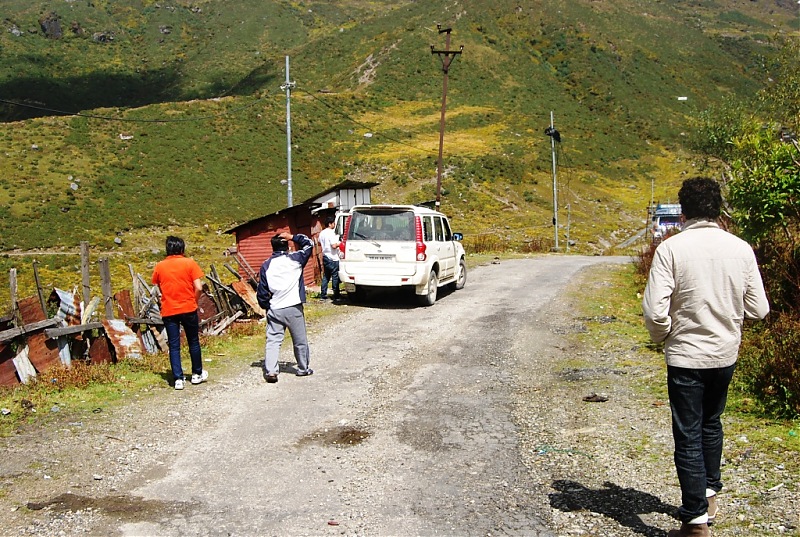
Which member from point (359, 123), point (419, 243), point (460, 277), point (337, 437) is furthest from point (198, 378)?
point (359, 123)

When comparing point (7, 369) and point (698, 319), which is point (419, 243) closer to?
point (7, 369)

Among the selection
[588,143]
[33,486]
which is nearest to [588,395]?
[33,486]

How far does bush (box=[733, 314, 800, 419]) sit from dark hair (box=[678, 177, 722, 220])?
336cm

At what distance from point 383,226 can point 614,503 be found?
10.1 metres

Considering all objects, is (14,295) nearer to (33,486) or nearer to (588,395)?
(33,486)

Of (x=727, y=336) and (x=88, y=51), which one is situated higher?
(x=88, y=51)

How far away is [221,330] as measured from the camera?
12133 millimetres

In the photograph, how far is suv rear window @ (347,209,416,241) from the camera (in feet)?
47.7

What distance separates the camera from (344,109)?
235 ft

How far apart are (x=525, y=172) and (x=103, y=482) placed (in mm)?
59753

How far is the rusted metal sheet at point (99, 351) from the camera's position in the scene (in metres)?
9.49

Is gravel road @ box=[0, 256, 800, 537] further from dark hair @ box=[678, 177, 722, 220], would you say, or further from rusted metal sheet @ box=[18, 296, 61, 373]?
dark hair @ box=[678, 177, 722, 220]

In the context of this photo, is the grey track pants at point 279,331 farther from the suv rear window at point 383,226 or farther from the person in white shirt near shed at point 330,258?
the person in white shirt near shed at point 330,258

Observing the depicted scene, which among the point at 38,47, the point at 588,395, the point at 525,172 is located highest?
the point at 38,47
